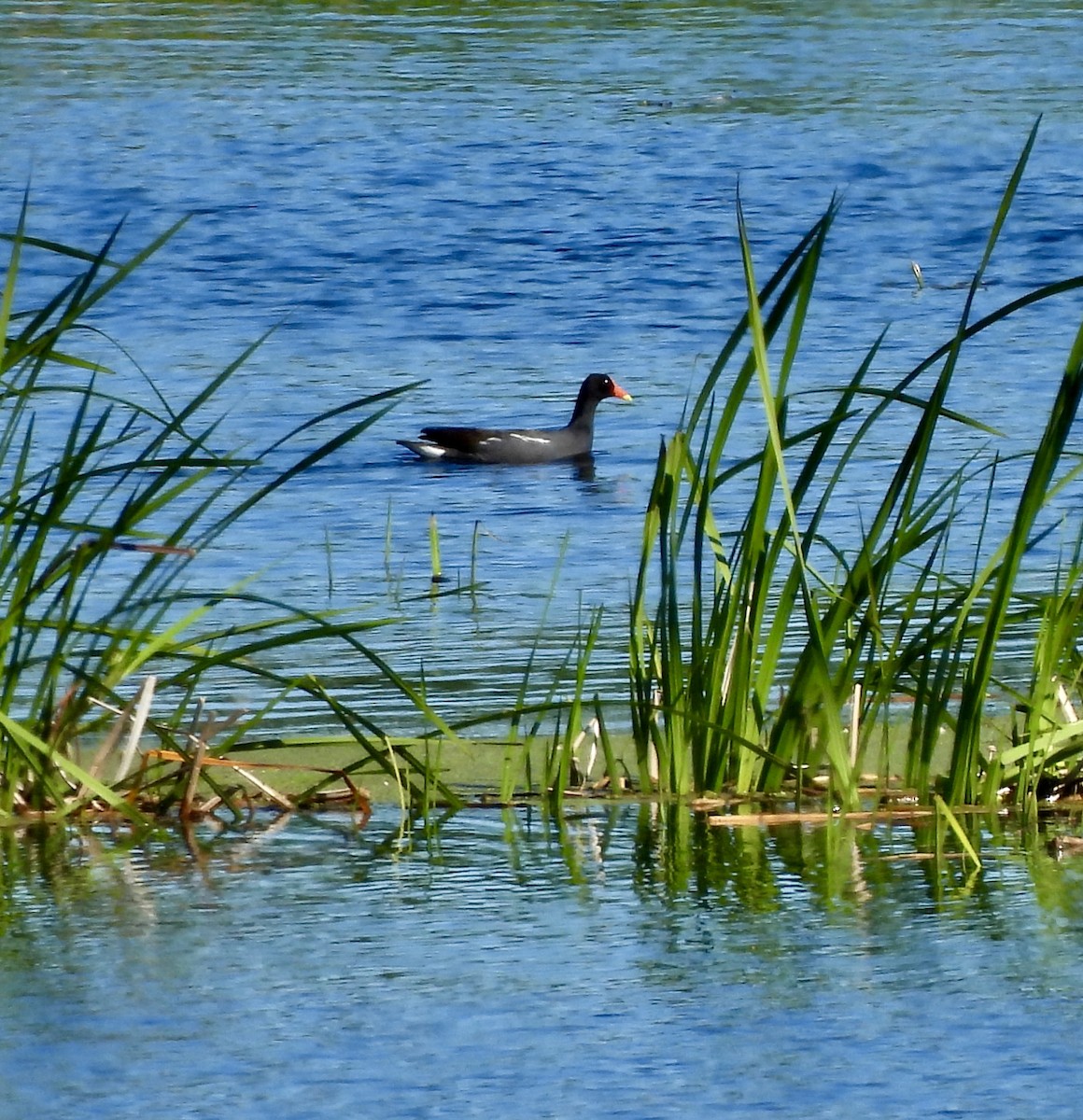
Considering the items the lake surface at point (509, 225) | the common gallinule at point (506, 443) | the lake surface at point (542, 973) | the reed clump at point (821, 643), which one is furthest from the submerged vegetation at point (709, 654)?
the common gallinule at point (506, 443)

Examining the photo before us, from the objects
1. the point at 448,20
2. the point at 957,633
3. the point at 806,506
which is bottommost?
the point at 806,506

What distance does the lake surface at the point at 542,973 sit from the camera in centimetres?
286

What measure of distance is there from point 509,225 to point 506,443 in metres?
7.43

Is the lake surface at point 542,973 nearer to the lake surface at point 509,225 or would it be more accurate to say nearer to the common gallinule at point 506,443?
the lake surface at point 509,225

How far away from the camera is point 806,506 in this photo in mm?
9398

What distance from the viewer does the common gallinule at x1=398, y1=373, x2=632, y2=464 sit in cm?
1120

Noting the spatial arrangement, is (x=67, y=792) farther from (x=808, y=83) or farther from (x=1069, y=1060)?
(x=808, y=83)

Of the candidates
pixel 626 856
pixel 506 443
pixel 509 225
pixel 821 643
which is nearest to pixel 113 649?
pixel 626 856

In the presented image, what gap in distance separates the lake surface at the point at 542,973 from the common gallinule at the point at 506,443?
7046 mm

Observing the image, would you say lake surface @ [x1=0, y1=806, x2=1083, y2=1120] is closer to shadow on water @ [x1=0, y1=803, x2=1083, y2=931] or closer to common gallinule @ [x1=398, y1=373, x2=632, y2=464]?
shadow on water @ [x1=0, y1=803, x2=1083, y2=931]

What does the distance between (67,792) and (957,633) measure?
5.09 ft

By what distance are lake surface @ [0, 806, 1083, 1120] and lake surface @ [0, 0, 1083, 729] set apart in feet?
2.42

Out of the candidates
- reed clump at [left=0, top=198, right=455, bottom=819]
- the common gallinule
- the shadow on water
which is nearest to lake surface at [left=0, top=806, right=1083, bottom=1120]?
the shadow on water

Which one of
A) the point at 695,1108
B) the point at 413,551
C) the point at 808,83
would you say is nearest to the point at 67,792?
the point at 695,1108
